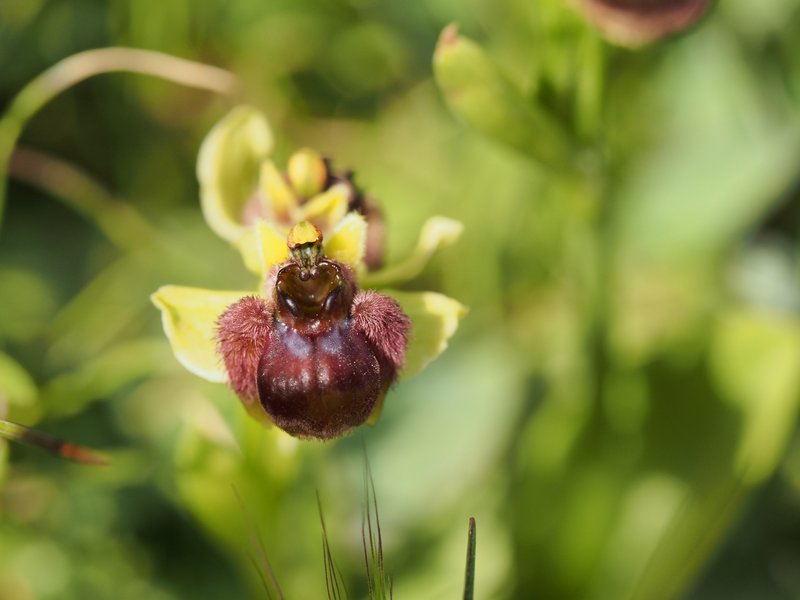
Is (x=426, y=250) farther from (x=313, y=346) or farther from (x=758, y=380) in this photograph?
(x=758, y=380)

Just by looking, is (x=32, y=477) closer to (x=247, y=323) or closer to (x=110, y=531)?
(x=110, y=531)

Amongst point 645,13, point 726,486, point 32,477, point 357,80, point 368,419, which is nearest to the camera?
point 368,419

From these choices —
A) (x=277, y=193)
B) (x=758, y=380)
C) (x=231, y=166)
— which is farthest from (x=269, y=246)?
(x=758, y=380)

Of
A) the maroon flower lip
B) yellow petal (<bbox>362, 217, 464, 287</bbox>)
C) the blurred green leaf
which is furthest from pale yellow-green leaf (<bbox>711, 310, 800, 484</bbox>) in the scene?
the maroon flower lip

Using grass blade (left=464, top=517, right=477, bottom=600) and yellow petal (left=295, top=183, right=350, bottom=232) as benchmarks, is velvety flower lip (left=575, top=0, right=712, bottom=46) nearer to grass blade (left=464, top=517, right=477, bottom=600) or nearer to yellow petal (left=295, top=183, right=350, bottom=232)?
yellow petal (left=295, top=183, right=350, bottom=232)

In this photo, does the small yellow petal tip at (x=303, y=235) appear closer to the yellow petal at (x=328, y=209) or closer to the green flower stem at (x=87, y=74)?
the yellow petal at (x=328, y=209)

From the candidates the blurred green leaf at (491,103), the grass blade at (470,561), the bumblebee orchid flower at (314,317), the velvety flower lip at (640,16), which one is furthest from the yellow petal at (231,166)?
the grass blade at (470,561)

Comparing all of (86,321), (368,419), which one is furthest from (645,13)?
(86,321)
